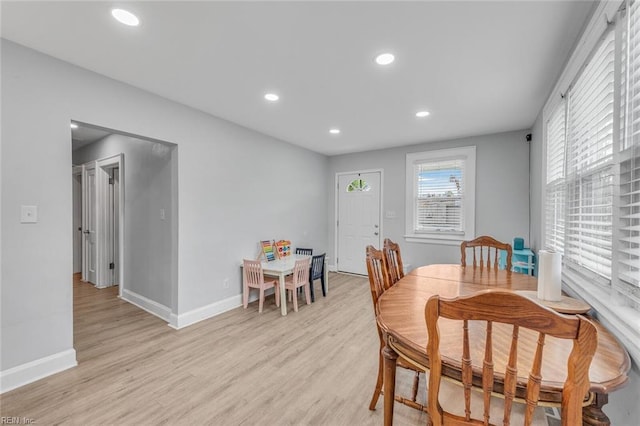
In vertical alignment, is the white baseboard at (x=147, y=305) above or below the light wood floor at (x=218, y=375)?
above

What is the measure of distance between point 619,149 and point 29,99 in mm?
3646

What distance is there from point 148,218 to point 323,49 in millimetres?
2962

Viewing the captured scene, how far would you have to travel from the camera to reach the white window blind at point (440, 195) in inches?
173

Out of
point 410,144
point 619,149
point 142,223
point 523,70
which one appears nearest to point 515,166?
point 410,144

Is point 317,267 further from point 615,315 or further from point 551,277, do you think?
point 615,315

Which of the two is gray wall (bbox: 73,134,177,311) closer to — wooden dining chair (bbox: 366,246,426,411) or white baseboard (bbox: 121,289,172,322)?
white baseboard (bbox: 121,289,172,322)

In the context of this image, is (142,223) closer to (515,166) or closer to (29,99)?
(29,99)

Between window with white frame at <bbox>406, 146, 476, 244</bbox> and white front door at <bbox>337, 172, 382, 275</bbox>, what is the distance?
654mm

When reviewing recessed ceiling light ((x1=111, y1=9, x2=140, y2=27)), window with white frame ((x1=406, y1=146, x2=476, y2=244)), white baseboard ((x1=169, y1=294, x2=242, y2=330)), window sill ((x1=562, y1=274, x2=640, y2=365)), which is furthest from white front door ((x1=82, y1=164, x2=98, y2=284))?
window sill ((x1=562, y1=274, x2=640, y2=365))

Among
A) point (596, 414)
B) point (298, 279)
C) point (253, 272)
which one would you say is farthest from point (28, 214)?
point (596, 414)

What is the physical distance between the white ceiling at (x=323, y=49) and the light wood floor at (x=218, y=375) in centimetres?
247

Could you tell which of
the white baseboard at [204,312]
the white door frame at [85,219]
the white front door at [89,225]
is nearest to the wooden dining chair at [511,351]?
the white baseboard at [204,312]

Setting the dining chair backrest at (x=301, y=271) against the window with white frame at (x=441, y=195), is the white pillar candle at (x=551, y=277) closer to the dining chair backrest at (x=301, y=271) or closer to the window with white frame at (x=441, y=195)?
the dining chair backrest at (x=301, y=271)

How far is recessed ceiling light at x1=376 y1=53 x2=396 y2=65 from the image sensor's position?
2048 millimetres
